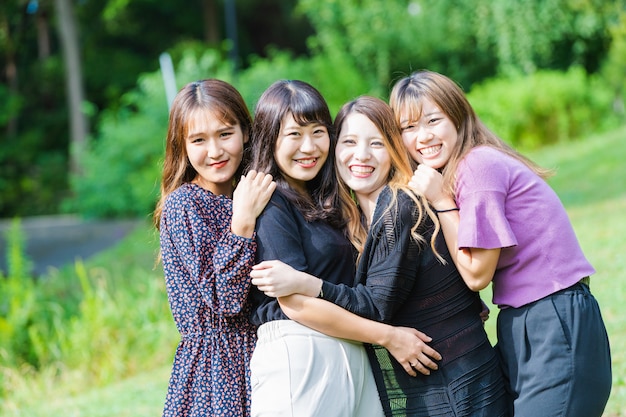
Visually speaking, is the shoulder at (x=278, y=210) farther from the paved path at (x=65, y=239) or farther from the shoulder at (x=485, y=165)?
the paved path at (x=65, y=239)

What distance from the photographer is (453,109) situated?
2.86m

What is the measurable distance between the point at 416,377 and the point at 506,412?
0.33 meters

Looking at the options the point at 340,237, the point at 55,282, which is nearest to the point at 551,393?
the point at 340,237

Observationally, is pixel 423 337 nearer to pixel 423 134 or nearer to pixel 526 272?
pixel 526 272

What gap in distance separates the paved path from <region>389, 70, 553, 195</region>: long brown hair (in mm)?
10051

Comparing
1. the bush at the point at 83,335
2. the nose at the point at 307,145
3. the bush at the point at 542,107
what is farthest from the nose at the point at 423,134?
the bush at the point at 542,107

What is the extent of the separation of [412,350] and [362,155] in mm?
724

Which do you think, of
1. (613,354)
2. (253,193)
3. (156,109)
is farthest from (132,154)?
(253,193)

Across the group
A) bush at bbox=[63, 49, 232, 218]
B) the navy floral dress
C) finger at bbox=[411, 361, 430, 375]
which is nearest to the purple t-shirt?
finger at bbox=[411, 361, 430, 375]

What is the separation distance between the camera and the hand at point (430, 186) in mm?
2709

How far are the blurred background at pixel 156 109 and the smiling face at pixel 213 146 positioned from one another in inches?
101

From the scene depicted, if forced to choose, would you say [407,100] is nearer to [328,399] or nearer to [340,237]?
[340,237]

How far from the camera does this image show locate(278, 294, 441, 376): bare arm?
2627 mm

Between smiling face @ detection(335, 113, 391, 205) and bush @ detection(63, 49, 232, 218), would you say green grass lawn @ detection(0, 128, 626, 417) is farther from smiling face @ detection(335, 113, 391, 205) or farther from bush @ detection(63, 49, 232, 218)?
bush @ detection(63, 49, 232, 218)
